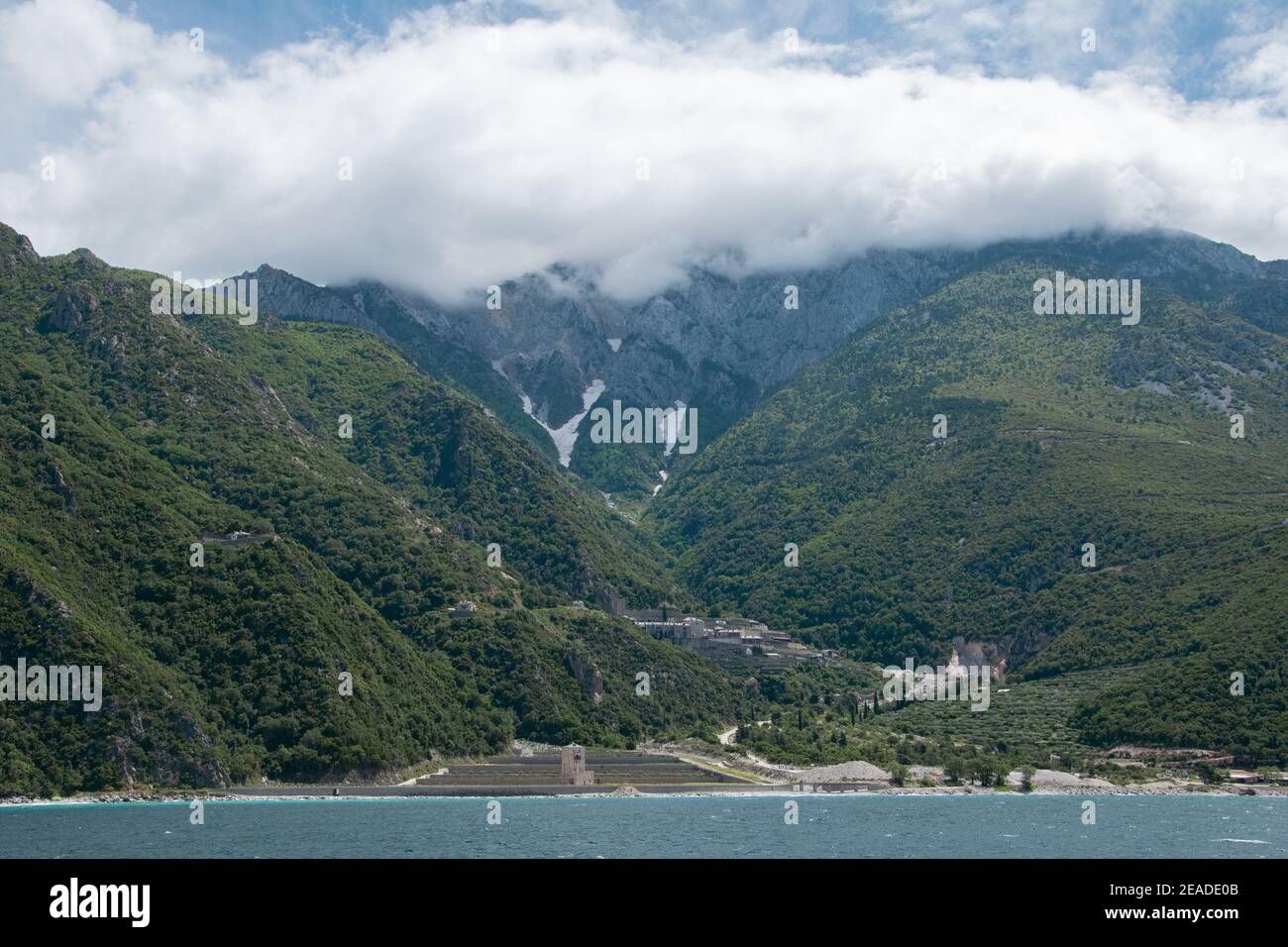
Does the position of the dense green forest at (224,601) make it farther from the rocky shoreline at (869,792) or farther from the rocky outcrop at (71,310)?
the rocky shoreline at (869,792)

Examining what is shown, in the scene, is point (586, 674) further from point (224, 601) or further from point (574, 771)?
point (224, 601)

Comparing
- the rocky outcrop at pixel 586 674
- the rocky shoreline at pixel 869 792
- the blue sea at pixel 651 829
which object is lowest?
the rocky shoreline at pixel 869 792

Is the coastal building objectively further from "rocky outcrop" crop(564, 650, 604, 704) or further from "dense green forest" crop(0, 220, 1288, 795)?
A: "rocky outcrop" crop(564, 650, 604, 704)

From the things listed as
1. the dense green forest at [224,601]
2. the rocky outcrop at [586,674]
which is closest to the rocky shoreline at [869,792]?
the dense green forest at [224,601]

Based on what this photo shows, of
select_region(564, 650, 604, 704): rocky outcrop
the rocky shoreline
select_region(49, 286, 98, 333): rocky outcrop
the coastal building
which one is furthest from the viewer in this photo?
select_region(49, 286, 98, 333): rocky outcrop

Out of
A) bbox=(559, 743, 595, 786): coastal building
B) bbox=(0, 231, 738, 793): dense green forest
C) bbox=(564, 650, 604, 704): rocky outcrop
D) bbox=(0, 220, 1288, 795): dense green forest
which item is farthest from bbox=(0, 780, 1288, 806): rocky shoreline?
bbox=(564, 650, 604, 704): rocky outcrop

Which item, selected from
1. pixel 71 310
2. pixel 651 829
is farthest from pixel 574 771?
pixel 71 310

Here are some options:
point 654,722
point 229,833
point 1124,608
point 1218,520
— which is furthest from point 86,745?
point 1218,520
